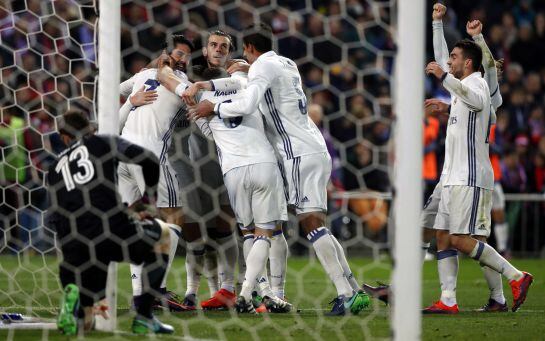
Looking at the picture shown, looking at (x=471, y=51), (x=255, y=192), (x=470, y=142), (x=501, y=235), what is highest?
(x=471, y=51)

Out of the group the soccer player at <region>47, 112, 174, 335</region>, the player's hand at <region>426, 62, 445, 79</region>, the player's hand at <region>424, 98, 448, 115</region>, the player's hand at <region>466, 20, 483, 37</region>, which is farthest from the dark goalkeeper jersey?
the player's hand at <region>466, 20, 483, 37</region>

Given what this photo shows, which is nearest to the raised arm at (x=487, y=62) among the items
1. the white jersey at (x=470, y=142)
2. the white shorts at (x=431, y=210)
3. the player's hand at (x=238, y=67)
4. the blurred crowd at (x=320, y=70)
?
the white jersey at (x=470, y=142)

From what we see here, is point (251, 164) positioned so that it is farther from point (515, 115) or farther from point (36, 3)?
point (515, 115)

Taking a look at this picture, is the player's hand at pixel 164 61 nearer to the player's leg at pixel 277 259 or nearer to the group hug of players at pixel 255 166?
the group hug of players at pixel 255 166

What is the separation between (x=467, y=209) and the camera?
23.6ft

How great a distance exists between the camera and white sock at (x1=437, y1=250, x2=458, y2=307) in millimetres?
7122

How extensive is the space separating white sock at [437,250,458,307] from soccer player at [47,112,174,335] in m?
2.33

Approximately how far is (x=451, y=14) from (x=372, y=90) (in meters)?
3.38

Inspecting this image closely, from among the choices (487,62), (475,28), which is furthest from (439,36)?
(487,62)

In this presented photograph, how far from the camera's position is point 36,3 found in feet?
35.9

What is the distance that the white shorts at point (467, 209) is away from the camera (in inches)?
283

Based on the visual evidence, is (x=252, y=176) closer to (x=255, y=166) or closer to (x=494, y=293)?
(x=255, y=166)

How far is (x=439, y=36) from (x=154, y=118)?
7.17 ft

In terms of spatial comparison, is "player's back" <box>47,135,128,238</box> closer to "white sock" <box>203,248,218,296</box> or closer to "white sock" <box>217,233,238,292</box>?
"white sock" <box>217,233,238,292</box>
